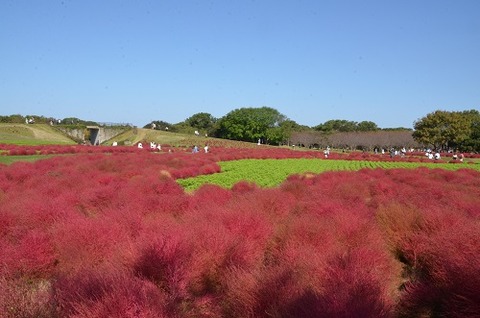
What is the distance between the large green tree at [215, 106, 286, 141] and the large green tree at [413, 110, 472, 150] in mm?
47644

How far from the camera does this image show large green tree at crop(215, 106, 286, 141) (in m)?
124

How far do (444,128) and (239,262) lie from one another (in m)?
88.4

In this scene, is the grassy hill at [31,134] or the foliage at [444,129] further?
the foliage at [444,129]

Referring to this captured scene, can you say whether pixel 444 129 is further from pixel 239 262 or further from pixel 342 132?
pixel 239 262

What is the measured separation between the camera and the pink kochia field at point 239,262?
4.26 meters

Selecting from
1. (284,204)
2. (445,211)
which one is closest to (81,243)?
(284,204)

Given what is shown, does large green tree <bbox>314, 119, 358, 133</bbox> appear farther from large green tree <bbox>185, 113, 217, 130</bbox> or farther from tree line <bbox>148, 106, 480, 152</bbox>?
large green tree <bbox>185, 113, 217, 130</bbox>

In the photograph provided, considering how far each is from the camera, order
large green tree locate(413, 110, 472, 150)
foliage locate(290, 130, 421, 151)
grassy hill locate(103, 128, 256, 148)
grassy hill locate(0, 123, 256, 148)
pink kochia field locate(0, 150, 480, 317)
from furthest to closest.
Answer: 1. foliage locate(290, 130, 421, 151)
2. grassy hill locate(103, 128, 256, 148)
3. large green tree locate(413, 110, 472, 150)
4. grassy hill locate(0, 123, 256, 148)
5. pink kochia field locate(0, 150, 480, 317)

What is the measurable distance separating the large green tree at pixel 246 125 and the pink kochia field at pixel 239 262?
372 ft

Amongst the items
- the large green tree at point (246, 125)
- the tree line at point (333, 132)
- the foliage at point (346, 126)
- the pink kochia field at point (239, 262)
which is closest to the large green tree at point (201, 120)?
the tree line at point (333, 132)

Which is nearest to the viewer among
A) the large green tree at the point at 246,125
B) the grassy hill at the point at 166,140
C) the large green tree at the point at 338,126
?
the grassy hill at the point at 166,140

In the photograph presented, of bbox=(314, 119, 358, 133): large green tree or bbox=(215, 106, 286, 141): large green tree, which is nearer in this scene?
bbox=(215, 106, 286, 141): large green tree

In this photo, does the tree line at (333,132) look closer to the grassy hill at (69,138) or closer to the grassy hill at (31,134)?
the grassy hill at (69,138)

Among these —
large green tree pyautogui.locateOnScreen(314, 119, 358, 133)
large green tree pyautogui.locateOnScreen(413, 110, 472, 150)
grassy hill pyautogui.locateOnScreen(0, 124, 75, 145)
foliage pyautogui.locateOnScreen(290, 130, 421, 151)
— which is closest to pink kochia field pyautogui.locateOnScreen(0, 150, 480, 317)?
grassy hill pyautogui.locateOnScreen(0, 124, 75, 145)
